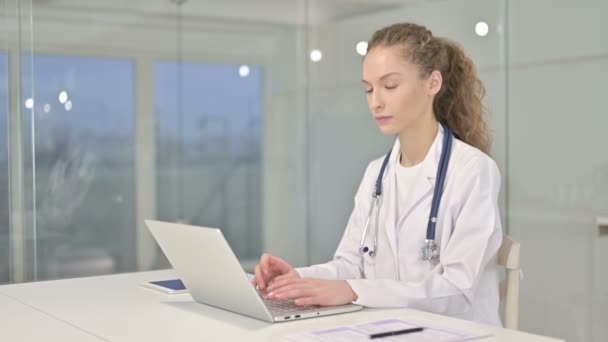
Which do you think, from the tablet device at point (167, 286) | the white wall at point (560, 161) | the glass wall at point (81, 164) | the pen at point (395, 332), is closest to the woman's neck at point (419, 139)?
the tablet device at point (167, 286)

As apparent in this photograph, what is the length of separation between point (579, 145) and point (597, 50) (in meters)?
0.40

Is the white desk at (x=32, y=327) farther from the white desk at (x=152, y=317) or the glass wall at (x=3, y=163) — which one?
the glass wall at (x=3, y=163)

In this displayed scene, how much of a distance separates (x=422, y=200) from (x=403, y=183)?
0.10 meters

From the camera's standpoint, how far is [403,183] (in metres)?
2.38

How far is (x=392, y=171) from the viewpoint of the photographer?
2.44 metres

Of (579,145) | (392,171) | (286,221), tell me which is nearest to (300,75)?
(286,221)

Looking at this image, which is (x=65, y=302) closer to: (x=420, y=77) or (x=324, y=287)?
(x=324, y=287)

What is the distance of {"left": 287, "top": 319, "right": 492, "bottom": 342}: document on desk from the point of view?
62.6 inches

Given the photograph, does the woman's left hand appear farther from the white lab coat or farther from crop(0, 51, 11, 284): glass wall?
crop(0, 51, 11, 284): glass wall

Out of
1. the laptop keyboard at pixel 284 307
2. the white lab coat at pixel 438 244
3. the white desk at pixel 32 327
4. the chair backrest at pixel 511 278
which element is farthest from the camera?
the chair backrest at pixel 511 278

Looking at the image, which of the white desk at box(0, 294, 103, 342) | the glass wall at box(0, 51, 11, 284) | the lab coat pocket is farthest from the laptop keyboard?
the glass wall at box(0, 51, 11, 284)

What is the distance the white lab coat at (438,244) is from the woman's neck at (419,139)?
0.03 metres

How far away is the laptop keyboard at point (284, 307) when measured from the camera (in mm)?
1825

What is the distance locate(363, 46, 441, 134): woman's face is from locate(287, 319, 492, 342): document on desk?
2.34 ft
